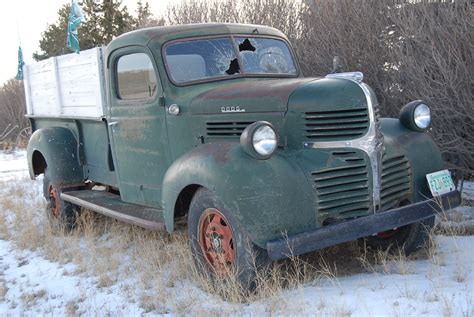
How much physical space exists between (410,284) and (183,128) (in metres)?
2.21

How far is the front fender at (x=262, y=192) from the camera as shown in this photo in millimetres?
3545

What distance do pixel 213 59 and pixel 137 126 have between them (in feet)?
3.17

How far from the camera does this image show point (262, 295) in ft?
11.8

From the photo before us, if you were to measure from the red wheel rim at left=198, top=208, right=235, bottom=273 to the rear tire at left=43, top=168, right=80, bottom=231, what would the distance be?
3.00 meters

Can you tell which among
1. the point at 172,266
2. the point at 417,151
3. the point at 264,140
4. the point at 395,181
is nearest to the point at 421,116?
the point at 417,151

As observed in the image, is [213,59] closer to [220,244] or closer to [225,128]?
[225,128]

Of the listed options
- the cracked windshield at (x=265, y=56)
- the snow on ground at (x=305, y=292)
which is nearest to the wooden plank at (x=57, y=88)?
the snow on ground at (x=305, y=292)

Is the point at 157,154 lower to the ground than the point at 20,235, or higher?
Answer: higher

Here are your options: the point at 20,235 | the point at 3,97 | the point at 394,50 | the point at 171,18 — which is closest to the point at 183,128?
the point at 20,235

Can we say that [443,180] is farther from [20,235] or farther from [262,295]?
[20,235]

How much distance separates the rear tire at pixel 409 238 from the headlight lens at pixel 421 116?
0.81m

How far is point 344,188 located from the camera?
379 cm

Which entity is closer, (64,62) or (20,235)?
(20,235)

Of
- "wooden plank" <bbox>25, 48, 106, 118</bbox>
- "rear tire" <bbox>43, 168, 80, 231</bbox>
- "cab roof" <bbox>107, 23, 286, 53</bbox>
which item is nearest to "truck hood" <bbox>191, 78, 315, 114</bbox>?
"cab roof" <bbox>107, 23, 286, 53</bbox>
